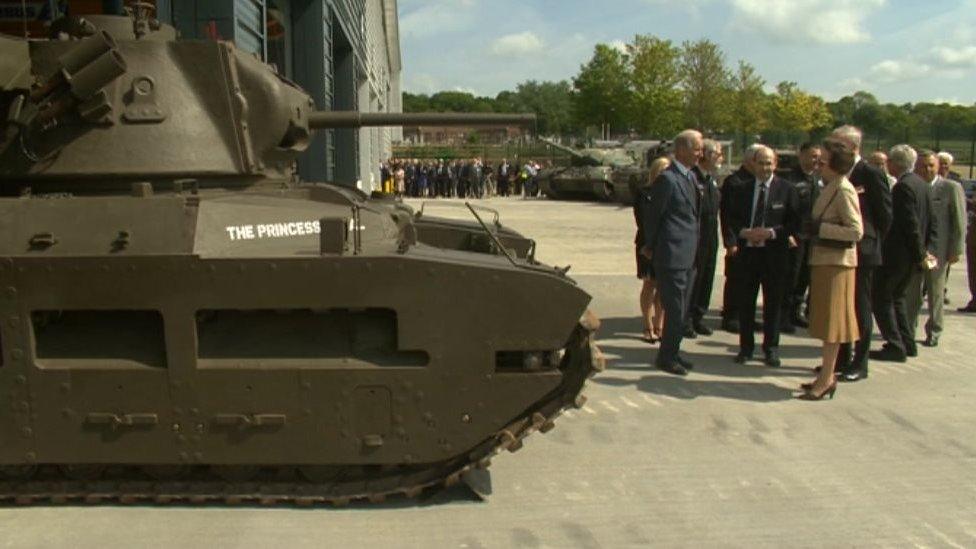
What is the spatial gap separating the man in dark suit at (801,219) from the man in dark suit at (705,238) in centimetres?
77

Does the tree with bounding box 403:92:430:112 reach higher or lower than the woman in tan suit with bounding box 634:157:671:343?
higher

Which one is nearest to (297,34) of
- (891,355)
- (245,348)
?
(891,355)

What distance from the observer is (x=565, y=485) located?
525 centimetres

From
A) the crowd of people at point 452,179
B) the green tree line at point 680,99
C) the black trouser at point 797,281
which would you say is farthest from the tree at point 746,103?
the black trouser at point 797,281

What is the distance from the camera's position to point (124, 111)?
5.38m

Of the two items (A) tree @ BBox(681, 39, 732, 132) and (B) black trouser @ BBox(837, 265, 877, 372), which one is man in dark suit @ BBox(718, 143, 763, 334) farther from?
(A) tree @ BBox(681, 39, 732, 132)

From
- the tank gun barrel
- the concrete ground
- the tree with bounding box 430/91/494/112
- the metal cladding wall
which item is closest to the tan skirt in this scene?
the concrete ground

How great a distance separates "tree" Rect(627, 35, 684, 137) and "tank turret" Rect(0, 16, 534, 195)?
45.7 m

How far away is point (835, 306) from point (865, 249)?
809mm

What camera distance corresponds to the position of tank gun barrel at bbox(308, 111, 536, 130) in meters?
7.01

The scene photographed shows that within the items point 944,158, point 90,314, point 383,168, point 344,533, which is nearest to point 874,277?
point 944,158

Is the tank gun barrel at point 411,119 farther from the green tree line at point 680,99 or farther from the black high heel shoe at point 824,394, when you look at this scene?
the green tree line at point 680,99

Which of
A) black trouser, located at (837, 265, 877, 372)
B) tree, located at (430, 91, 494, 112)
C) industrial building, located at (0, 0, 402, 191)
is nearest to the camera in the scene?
black trouser, located at (837, 265, 877, 372)

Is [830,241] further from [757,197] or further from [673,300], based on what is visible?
[757,197]
